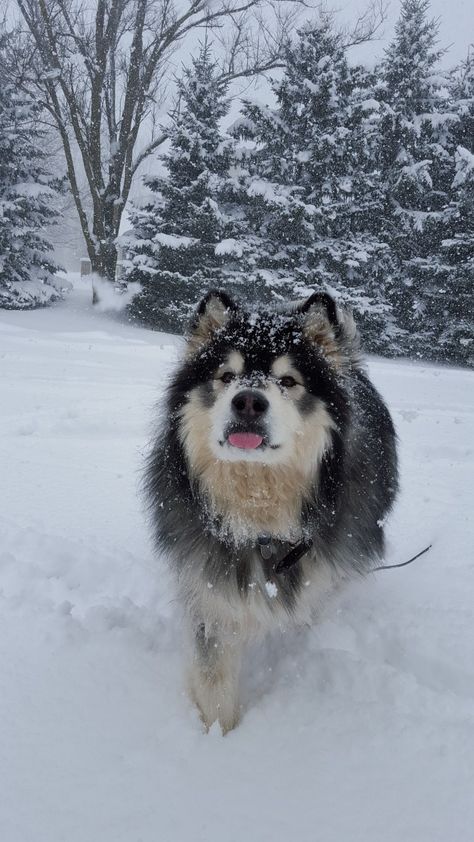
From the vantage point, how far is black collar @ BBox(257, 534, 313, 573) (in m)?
2.21

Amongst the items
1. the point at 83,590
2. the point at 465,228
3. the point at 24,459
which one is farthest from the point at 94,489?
the point at 465,228

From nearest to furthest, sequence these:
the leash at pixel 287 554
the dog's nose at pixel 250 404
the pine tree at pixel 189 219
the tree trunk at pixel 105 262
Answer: the dog's nose at pixel 250 404 < the leash at pixel 287 554 < the pine tree at pixel 189 219 < the tree trunk at pixel 105 262

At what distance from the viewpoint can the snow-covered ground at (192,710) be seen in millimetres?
1679

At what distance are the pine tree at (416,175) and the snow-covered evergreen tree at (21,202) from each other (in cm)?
1113

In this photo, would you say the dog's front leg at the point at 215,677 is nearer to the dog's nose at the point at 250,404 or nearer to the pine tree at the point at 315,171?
the dog's nose at the point at 250,404

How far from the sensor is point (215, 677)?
7.02 feet

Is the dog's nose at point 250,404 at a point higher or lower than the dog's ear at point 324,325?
lower

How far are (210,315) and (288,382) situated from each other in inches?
20.5

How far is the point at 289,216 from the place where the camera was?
15094 millimetres

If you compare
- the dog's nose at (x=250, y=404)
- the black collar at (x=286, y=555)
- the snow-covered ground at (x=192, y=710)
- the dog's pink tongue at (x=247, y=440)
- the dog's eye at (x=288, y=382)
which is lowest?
the snow-covered ground at (x=192, y=710)

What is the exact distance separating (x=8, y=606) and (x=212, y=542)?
1130mm

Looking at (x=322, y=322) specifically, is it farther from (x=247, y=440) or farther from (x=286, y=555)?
(x=286, y=555)

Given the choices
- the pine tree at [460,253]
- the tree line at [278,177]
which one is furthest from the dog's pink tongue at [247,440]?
the pine tree at [460,253]

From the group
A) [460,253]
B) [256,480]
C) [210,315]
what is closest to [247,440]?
[256,480]
